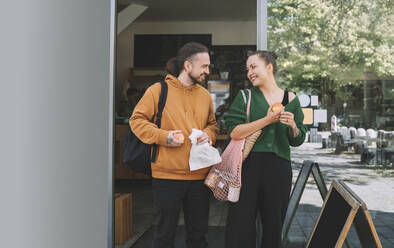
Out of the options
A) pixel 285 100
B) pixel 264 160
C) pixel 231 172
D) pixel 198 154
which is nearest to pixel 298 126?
pixel 285 100

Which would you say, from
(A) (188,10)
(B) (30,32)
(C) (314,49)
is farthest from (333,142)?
(A) (188,10)

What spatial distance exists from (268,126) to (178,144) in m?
0.53

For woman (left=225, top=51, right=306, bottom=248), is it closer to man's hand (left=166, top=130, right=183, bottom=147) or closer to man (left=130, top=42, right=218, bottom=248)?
man (left=130, top=42, right=218, bottom=248)

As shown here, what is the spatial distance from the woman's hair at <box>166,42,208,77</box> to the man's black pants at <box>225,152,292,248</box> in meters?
0.66

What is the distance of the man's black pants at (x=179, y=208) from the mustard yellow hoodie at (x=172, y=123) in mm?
52

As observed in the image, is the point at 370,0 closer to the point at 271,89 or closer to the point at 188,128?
the point at 271,89

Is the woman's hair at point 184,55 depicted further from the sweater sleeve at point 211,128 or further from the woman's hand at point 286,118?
the woman's hand at point 286,118

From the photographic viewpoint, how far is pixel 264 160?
1934 mm

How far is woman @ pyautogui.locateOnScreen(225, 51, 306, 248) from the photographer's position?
6.34ft

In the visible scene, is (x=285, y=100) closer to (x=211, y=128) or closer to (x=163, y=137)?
(x=211, y=128)

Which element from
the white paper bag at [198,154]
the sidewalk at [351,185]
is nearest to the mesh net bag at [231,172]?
the white paper bag at [198,154]

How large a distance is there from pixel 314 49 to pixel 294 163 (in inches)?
40.4

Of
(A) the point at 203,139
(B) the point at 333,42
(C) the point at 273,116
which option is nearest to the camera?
(C) the point at 273,116

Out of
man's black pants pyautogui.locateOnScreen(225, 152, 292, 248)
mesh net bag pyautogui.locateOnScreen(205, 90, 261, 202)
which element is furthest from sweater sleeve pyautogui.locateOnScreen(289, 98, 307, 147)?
mesh net bag pyautogui.locateOnScreen(205, 90, 261, 202)
